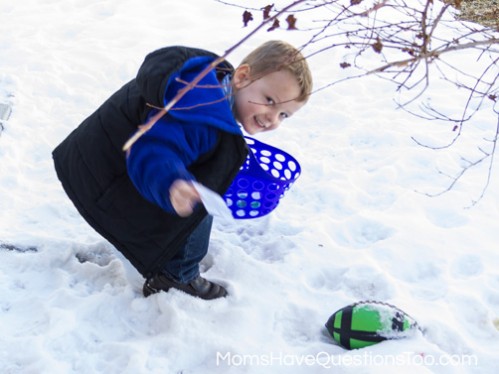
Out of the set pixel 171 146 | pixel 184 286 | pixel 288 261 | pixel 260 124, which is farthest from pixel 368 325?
pixel 171 146

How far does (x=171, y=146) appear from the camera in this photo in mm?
1835

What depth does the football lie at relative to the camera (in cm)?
211

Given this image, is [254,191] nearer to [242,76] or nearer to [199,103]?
[242,76]

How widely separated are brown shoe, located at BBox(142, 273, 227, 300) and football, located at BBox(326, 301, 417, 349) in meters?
0.52

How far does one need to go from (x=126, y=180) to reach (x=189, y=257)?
0.42 meters

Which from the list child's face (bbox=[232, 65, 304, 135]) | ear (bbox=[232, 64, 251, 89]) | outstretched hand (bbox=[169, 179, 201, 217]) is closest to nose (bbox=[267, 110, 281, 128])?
child's face (bbox=[232, 65, 304, 135])

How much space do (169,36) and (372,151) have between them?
7.82 feet

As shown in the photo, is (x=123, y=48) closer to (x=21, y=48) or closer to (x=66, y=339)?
(x=21, y=48)

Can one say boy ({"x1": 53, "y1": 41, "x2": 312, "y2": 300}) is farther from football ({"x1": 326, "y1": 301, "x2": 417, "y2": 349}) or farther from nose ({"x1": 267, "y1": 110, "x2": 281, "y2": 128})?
football ({"x1": 326, "y1": 301, "x2": 417, "y2": 349})

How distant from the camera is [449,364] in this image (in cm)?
204

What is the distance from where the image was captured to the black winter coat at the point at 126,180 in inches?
80.4

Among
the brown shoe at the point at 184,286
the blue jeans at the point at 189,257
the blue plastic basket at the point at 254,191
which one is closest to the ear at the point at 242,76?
the blue plastic basket at the point at 254,191

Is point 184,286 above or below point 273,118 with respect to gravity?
below

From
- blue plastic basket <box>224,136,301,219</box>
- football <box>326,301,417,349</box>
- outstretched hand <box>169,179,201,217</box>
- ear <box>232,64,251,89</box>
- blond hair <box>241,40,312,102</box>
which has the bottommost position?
football <box>326,301,417,349</box>
